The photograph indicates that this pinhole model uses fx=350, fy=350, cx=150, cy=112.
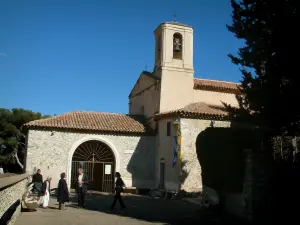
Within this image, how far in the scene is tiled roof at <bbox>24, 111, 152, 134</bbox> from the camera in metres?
22.7

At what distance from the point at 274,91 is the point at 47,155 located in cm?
1528

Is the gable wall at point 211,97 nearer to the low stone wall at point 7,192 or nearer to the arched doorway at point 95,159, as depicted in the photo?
the arched doorway at point 95,159

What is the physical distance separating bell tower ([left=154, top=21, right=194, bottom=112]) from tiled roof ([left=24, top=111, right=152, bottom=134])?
7.96 ft

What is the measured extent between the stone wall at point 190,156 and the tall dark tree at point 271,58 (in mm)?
8084

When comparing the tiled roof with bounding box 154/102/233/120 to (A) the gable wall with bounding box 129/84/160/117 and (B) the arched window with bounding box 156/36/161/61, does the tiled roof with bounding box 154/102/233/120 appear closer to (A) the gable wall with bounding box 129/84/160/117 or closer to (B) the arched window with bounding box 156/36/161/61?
(A) the gable wall with bounding box 129/84/160/117

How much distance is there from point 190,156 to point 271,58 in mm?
10671

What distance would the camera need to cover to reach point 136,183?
2373 centimetres

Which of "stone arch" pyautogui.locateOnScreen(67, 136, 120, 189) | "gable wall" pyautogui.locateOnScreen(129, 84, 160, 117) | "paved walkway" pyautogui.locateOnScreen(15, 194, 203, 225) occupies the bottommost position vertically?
"paved walkway" pyautogui.locateOnScreen(15, 194, 203, 225)

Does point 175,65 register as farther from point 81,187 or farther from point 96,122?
point 81,187

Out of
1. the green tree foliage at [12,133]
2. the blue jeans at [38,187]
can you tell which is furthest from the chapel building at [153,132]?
the green tree foliage at [12,133]

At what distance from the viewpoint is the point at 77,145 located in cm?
2289

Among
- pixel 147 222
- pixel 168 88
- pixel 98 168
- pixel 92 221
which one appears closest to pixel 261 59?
pixel 147 222

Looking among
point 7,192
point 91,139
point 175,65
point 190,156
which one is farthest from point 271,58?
point 91,139

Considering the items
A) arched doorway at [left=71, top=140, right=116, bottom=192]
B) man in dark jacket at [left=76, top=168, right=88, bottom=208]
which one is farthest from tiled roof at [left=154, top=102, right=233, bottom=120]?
man in dark jacket at [left=76, top=168, right=88, bottom=208]
